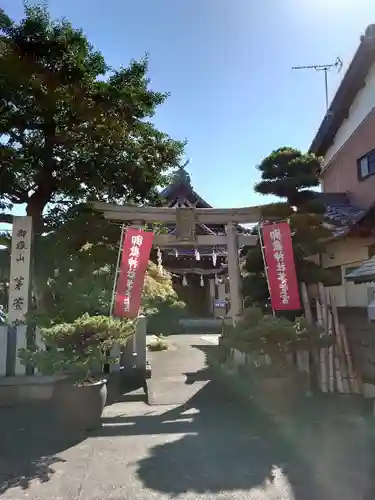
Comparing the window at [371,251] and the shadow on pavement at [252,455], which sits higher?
the window at [371,251]

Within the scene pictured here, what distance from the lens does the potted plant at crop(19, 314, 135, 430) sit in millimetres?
5891

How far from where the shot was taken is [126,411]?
7152mm

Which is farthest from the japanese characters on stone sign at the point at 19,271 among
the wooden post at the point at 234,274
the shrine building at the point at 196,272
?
the shrine building at the point at 196,272

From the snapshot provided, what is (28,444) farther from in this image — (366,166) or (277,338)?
(366,166)

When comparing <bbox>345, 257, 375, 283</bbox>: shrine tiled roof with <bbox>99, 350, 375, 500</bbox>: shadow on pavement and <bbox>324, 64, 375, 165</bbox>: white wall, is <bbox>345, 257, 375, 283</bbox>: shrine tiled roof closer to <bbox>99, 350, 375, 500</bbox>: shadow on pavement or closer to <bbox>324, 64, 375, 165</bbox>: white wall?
<bbox>99, 350, 375, 500</bbox>: shadow on pavement

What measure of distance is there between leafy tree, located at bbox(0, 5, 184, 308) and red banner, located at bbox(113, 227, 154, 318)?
0.93 metres

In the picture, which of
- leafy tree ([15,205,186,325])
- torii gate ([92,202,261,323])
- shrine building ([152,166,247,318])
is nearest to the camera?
leafy tree ([15,205,186,325])

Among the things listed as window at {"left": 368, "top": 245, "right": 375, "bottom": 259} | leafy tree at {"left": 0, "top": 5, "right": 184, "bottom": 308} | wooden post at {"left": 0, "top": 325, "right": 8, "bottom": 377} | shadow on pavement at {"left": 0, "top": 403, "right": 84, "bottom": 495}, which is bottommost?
shadow on pavement at {"left": 0, "top": 403, "right": 84, "bottom": 495}

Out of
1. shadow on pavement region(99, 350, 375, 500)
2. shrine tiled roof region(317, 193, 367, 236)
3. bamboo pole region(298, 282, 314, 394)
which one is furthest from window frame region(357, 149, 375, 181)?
shadow on pavement region(99, 350, 375, 500)

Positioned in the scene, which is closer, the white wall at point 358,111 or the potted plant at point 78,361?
the potted plant at point 78,361

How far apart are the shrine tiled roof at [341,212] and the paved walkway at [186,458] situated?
435cm

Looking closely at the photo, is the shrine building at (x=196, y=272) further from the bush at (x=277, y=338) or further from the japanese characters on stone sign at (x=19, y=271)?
the bush at (x=277, y=338)

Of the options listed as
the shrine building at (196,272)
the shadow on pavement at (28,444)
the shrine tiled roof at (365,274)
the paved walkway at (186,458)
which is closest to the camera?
the paved walkway at (186,458)

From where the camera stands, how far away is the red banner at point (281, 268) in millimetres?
8273
